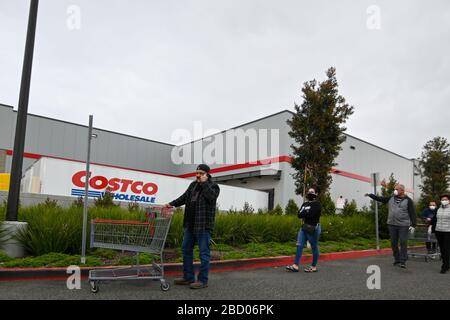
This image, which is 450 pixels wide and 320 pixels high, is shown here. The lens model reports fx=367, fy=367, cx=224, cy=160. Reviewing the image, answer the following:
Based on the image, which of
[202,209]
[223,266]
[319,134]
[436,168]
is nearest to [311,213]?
[223,266]

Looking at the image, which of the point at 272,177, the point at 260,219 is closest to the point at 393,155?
the point at 272,177

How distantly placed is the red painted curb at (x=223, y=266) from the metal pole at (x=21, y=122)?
167 cm

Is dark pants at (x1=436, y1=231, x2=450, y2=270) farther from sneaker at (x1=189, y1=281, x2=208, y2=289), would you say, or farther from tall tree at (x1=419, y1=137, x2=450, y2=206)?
tall tree at (x1=419, y1=137, x2=450, y2=206)

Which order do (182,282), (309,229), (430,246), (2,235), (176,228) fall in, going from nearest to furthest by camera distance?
(182,282)
(2,235)
(309,229)
(176,228)
(430,246)

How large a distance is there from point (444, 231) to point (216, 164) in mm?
24292

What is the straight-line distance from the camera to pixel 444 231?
8.22 metres

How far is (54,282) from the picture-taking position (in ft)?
19.1

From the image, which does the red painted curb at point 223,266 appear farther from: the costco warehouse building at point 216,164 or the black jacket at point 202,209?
the costco warehouse building at point 216,164

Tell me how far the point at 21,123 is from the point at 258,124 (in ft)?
74.9

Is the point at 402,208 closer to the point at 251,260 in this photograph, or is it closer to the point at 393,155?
the point at 251,260

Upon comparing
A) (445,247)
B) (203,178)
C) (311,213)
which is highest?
(203,178)

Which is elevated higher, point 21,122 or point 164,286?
point 21,122

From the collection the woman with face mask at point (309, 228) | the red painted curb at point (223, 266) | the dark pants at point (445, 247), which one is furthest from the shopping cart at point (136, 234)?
the dark pants at point (445, 247)

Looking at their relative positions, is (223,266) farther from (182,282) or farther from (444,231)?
(444,231)
